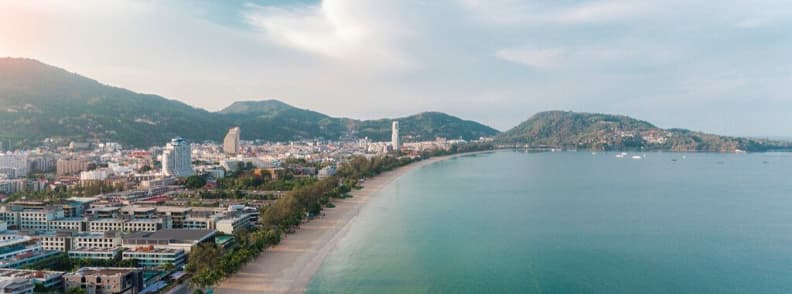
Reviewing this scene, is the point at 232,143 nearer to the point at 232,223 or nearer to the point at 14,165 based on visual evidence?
the point at 14,165

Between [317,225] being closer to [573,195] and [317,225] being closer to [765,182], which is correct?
[573,195]

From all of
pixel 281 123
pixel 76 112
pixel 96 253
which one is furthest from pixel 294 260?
pixel 281 123

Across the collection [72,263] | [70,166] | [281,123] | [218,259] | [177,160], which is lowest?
[72,263]

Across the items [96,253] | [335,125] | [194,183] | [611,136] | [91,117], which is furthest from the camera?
[335,125]

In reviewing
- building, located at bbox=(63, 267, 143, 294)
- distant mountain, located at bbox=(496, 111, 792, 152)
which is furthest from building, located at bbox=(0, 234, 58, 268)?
distant mountain, located at bbox=(496, 111, 792, 152)

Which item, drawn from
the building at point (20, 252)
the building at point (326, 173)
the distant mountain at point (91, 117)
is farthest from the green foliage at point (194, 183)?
the distant mountain at point (91, 117)

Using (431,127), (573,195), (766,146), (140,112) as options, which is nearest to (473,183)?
(573,195)

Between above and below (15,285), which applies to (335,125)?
above
